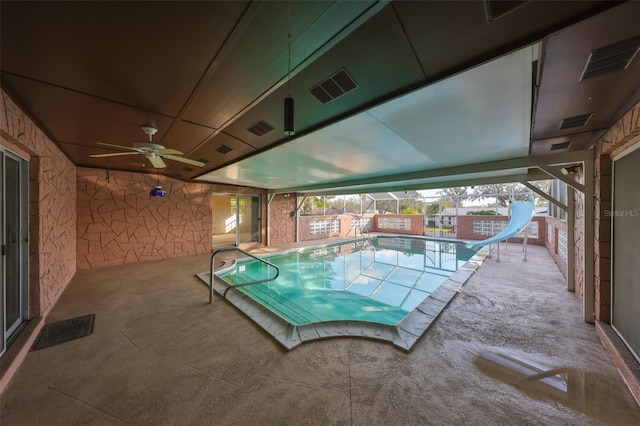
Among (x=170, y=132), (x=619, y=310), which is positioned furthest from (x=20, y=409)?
(x=619, y=310)

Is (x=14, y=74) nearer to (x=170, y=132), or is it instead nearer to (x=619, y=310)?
(x=170, y=132)

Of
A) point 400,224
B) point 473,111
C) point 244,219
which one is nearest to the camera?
point 473,111

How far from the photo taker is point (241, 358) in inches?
83.4

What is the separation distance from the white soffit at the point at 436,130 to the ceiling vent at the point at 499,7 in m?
0.38

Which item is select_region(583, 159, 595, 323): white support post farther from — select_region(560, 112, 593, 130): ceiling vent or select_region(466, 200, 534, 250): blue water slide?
select_region(466, 200, 534, 250): blue water slide

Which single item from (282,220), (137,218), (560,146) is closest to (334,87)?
(560,146)

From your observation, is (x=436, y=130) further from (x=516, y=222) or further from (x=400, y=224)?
(x=400, y=224)

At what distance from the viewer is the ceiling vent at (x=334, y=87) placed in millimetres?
1701

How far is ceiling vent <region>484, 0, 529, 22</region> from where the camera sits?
1.04 meters

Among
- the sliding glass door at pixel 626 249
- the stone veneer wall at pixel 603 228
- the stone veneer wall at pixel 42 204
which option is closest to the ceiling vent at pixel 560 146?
the stone veneer wall at pixel 603 228

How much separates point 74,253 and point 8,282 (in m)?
3.43

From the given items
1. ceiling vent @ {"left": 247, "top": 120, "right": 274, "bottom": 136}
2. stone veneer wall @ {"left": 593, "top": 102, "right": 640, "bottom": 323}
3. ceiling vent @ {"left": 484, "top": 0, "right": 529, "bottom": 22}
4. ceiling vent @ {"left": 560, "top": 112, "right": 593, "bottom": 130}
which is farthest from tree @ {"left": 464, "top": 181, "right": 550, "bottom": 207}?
ceiling vent @ {"left": 484, "top": 0, "right": 529, "bottom": 22}

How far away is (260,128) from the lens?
2721mm

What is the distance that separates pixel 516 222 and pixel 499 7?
7764mm
